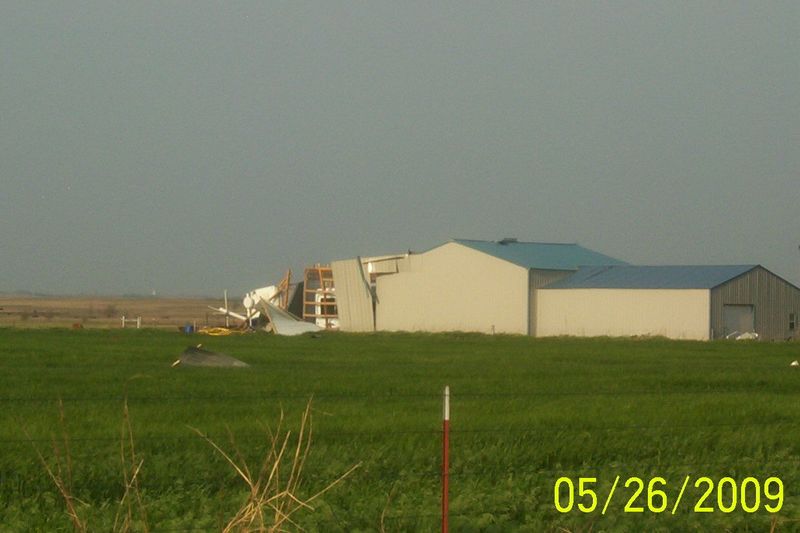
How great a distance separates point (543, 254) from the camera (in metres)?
66.8

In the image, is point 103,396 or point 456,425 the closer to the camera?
point 456,425

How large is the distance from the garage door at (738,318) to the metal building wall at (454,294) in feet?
31.3

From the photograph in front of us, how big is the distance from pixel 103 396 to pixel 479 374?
31.5 ft

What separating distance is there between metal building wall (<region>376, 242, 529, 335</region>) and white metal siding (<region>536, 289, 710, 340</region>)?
1291 millimetres

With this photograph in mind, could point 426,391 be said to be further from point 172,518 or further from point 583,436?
point 172,518

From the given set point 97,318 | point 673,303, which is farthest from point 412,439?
point 97,318

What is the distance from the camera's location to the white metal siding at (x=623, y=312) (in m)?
55.6

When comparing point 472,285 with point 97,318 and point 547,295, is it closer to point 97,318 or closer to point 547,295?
point 547,295

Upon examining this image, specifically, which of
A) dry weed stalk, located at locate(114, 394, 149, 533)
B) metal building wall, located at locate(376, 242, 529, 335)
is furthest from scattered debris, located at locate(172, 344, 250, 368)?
metal building wall, located at locate(376, 242, 529, 335)

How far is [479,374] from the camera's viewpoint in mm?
26781

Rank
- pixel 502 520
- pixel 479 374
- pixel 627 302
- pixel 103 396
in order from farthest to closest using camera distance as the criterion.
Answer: pixel 627 302, pixel 479 374, pixel 103 396, pixel 502 520

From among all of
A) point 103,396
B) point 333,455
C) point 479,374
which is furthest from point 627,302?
point 333,455

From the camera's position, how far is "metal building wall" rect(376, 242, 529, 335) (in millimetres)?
61469

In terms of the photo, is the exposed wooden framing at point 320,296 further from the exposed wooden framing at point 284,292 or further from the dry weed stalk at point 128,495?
the dry weed stalk at point 128,495
